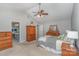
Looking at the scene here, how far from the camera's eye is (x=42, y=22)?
2156 millimetres

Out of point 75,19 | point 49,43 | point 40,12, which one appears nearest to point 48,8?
point 40,12

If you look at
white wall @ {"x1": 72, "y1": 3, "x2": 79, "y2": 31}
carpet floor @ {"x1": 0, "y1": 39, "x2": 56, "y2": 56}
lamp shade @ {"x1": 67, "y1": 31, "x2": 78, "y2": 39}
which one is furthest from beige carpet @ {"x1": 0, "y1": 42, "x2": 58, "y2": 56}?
white wall @ {"x1": 72, "y1": 3, "x2": 79, "y2": 31}

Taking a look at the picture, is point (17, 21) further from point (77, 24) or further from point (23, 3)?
point (77, 24)

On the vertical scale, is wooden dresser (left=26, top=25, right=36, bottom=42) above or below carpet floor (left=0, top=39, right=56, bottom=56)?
above

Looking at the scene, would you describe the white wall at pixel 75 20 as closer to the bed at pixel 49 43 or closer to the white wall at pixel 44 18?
the white wall at pixel 44 18

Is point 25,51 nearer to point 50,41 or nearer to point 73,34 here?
point 50,41

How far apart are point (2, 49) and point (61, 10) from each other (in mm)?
1105

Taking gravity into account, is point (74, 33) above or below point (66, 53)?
above

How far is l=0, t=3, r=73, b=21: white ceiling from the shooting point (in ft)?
6.96

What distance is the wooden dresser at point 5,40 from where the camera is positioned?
2.10 metres

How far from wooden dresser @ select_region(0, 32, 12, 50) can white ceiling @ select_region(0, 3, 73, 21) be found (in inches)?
15.3

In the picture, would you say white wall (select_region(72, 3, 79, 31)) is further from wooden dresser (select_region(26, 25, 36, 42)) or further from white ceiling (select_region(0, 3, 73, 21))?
wooden dresser (select_region(26, 25, 36, 42))

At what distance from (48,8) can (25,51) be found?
77 centimetres

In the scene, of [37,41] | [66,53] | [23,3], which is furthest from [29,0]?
[66,53]
